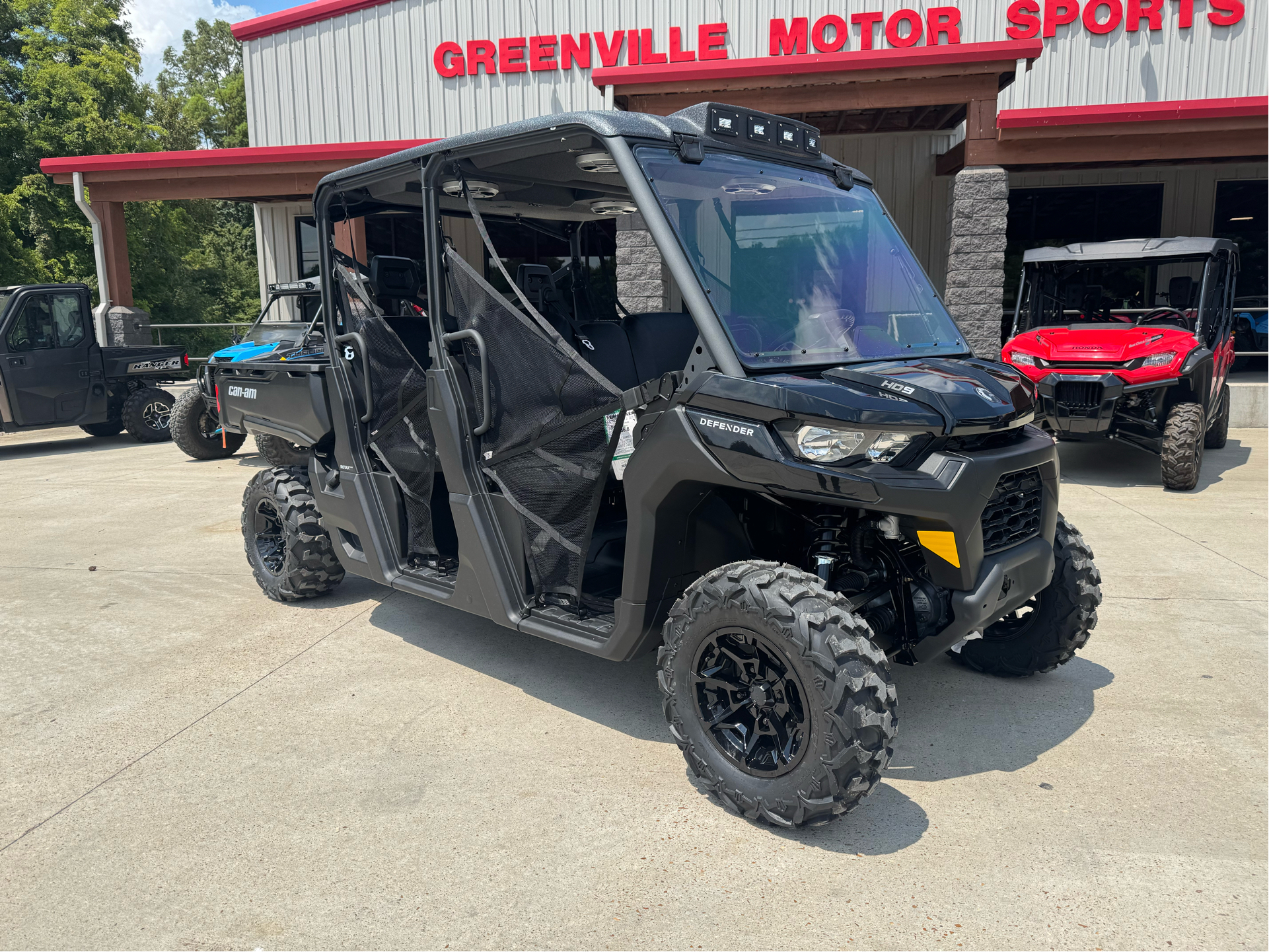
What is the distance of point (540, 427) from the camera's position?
11.3 feet

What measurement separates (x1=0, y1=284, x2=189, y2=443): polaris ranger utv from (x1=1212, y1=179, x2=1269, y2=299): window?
55.5 ft

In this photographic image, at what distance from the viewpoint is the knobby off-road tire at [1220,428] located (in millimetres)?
9698

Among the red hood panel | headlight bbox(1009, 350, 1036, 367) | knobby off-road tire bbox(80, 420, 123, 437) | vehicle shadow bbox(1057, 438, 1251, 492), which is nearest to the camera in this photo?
the red hood panel

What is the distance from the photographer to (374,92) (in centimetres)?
1644

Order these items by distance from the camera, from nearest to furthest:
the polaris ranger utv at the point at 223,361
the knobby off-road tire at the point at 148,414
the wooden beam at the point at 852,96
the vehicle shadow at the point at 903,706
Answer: the vehicle shadow at the point at 903,706, the polaris ranger utv at the point at 223,361, the wooden beam at the point at 852,96, the knobby off-road tire at the point at 148,414

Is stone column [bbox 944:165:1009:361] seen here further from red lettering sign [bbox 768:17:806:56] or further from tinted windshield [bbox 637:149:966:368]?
tinted windshield [bbox 637:149:966:368]

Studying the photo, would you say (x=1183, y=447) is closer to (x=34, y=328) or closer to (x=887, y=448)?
(x=887, y=448)

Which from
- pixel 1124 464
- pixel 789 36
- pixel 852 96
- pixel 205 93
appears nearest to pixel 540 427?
A: pixel 1124 464

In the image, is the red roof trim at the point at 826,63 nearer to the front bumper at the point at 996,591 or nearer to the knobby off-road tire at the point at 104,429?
the knobby off-road tire at the point at 104,429

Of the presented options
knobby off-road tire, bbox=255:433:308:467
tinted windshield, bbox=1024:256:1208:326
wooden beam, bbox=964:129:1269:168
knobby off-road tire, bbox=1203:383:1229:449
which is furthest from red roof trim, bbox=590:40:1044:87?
knobby off-road tire, bbox=255:433:308:467

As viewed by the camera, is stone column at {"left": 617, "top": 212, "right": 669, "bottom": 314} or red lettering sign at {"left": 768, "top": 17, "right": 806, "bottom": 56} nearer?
stone column at {"left": 617, "top": 212, "right": 669, "bottom": 314}

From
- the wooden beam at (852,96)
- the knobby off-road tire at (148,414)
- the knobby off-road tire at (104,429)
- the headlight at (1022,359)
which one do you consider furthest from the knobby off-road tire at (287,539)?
the knobby off-road tire at (104,429)

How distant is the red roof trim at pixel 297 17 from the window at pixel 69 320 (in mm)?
7536

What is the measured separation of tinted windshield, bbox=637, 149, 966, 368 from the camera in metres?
2.99
